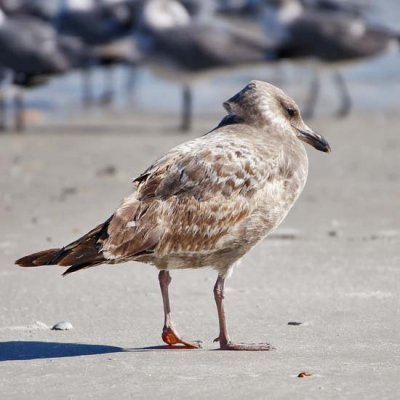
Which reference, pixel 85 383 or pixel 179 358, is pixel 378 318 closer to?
pixel 179 358

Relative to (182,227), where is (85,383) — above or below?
below

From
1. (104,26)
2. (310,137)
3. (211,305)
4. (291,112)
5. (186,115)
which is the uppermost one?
(291,112)

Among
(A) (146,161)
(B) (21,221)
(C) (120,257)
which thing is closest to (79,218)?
(B) (21,221)

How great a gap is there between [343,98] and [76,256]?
457 inches

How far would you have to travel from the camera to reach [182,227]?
516 centimetres

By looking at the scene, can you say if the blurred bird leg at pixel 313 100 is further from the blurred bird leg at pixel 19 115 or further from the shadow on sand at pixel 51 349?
the shadow on sand at pixel 51 349

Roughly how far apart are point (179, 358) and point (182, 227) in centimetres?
61

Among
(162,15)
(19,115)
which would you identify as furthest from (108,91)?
(19,115)

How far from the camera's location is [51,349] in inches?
200

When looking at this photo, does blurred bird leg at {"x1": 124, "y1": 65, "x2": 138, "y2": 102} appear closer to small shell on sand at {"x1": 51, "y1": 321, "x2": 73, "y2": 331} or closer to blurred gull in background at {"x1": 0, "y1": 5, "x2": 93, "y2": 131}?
blurred gull in background at {"x1": 0, "y1": 5, "x2": 93, "y2": 131}

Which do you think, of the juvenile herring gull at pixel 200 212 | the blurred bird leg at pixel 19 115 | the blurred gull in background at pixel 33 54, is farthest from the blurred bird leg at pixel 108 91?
the juvenile herring gull at pixel 200 212

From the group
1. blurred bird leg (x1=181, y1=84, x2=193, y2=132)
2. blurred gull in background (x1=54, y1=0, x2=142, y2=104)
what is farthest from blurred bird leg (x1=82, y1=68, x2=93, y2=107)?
blurred bird leg (x1=181, y1=84, x2=193, y2=132)

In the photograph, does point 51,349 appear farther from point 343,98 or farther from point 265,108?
point 343,98

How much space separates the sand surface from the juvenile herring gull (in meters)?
0.34
